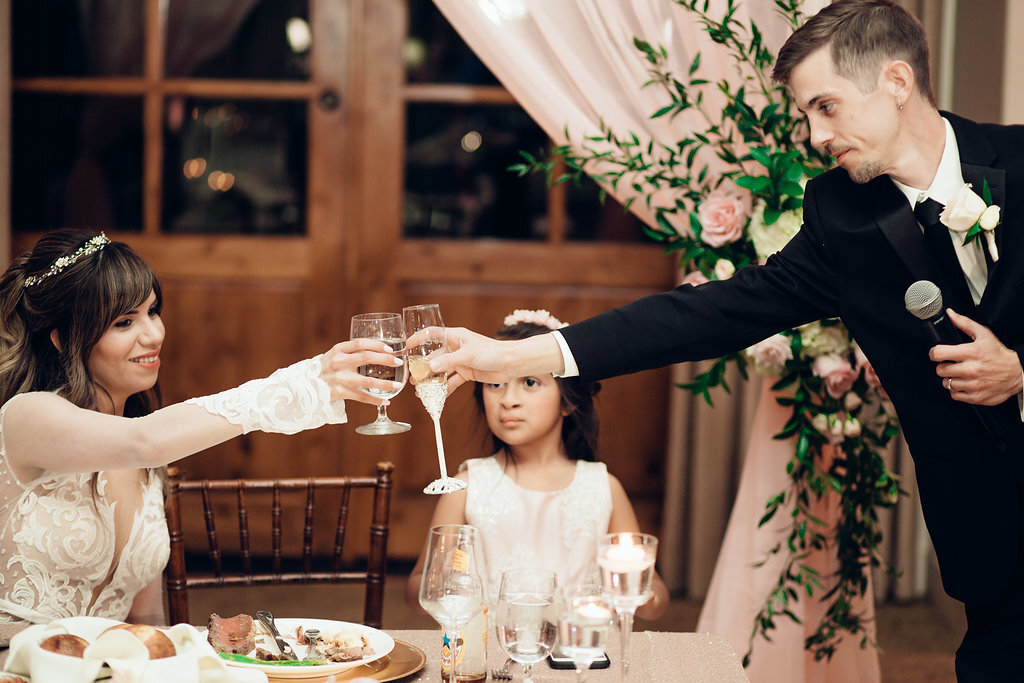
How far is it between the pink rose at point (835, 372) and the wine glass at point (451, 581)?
Answer: 119cm

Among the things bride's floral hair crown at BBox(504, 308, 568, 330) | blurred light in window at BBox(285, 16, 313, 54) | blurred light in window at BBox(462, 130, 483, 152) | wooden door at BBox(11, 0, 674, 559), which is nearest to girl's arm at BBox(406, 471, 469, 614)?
bride's floral hair crown at BBox(504, 308, 568, 330)

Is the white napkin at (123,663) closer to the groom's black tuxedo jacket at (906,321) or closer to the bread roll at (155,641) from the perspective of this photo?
the bread roll at (155,641)

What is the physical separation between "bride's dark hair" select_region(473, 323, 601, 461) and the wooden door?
138cm

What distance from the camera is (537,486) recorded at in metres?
2.38

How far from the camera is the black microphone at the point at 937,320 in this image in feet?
5.20

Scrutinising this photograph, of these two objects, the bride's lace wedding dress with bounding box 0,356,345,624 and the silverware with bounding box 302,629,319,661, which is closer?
the silverware with bounding box 302,629,319,661

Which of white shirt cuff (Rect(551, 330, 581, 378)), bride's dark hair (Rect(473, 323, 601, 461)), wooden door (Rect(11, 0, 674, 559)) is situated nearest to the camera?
white shirt cuff (Rect(551, 330, 581, 378))

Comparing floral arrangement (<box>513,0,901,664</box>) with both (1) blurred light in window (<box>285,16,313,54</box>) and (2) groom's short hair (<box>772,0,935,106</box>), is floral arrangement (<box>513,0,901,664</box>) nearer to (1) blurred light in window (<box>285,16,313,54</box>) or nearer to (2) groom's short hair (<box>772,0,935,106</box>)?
(2) groom's short hair (<box>772,0,935,106</box>)

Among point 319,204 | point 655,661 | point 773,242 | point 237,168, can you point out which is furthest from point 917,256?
point 237,168

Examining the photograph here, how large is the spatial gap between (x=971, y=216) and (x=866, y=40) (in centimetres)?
36

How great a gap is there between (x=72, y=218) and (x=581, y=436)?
245 cm

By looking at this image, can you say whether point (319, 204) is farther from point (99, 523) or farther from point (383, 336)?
point (383, 336)

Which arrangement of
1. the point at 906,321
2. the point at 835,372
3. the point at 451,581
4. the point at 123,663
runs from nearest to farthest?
1. the point at 123,663
2. the point at 451,581
3. the point at 906,321
4. the point at 835,372

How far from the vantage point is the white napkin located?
1.27 meters
